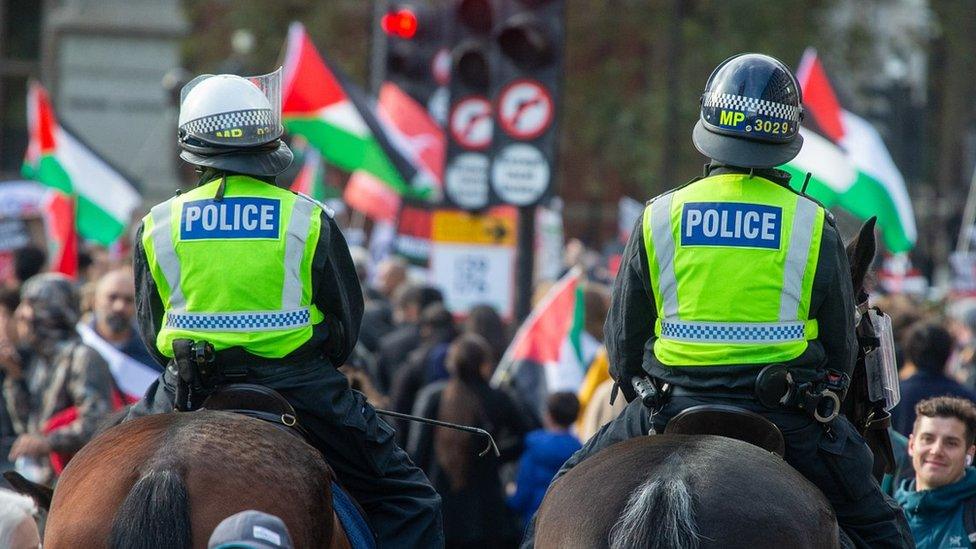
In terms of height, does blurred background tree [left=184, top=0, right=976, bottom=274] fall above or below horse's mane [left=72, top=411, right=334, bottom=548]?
above

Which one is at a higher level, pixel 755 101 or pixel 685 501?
pixel 755 101

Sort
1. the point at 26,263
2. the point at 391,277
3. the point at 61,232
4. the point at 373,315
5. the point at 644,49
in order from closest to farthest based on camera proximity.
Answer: the point at 26,263
the point at 373,315
the point at 61,232
the point at 391,277
the point at 644,49

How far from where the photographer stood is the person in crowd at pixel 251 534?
10.6 ft

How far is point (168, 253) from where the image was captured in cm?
494

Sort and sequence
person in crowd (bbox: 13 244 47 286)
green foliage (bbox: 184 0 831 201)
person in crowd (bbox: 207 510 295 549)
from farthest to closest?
1. green foliage (bbox: 184 0 831 201)
2. person in crowd (bbox: 13 244 47 286)
3. person in crowd (bbox: 207 510 295 549)

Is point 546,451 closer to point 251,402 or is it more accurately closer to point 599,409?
point 599,409

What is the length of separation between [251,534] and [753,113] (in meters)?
2.18

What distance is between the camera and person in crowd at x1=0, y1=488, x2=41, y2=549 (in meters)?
4.83

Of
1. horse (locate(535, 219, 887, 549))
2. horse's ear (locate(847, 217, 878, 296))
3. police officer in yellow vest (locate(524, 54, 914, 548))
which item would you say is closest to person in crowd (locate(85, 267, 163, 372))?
police officer in yellow vest (locate(524, 54, 914, 548))

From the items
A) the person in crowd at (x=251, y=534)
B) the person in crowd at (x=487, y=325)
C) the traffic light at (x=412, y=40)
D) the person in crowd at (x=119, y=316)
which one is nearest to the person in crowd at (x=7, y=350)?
the person in crowd at (x=119, y=316)

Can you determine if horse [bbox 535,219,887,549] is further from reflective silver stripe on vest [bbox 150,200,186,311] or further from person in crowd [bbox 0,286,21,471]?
person in crowd [bbox 0,286,21,471]

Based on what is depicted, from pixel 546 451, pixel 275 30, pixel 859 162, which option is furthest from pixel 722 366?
pixel 275 30

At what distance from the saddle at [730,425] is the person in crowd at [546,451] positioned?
444 centimetres

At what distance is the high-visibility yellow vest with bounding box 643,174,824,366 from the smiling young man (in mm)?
1738
